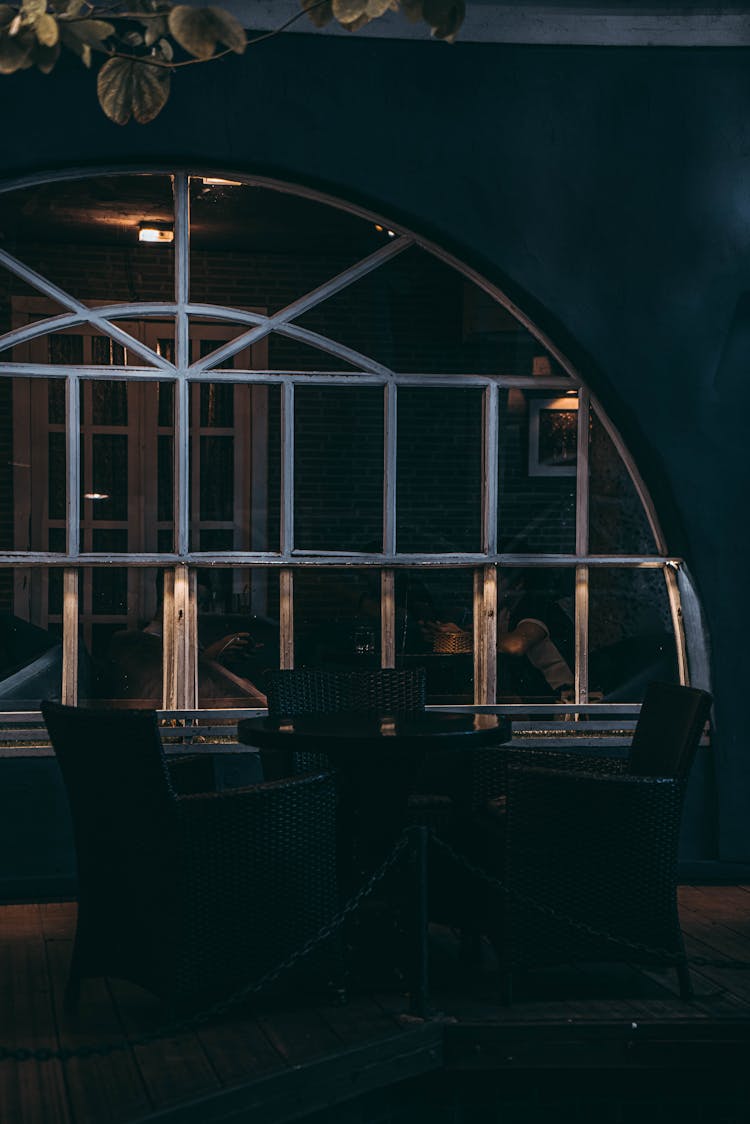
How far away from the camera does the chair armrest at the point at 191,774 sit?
4.64 meters

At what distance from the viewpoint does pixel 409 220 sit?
19.7ft

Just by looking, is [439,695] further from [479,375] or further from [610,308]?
[610,308]

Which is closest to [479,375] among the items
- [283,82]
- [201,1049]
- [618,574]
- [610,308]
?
[610,308]

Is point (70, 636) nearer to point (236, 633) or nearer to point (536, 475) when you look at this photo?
point (236, 633)

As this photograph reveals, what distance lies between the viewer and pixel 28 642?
5.81 m

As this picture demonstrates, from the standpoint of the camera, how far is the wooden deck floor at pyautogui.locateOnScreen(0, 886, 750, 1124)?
3629 mm

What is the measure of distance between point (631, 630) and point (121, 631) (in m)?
2.34

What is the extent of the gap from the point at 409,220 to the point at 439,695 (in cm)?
213

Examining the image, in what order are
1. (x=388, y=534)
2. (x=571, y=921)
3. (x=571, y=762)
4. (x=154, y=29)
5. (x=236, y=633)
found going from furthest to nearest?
(x=388, y=534) < (x=236, y=633) < (x=571, y=762) < (x=571, y=921) < (x=154, y=29)

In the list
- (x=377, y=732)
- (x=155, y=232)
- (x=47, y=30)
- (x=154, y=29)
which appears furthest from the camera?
(x=155, y=232)

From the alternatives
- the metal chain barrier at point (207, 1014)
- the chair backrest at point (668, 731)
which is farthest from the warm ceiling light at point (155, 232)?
the metal chain barrier at point (207, 1014)

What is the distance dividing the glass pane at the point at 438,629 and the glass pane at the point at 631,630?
614mm

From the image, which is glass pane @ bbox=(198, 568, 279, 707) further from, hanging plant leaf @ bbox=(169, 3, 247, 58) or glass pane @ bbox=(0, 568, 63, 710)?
hanging plant leaf @ bbox=(169, 3, 247, 58)

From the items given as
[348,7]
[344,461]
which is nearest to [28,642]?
[344,461]
